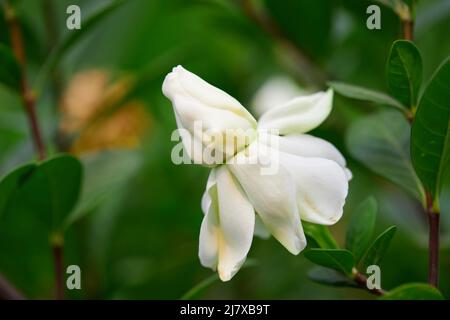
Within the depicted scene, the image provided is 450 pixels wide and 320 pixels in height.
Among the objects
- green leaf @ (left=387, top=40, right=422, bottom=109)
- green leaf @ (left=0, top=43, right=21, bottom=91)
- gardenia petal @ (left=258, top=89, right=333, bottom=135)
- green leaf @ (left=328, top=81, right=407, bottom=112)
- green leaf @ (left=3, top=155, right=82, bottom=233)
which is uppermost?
green leaf @ (left=0, top=43, right=21, bottom=91)

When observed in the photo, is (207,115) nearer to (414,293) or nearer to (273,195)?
(273,195)

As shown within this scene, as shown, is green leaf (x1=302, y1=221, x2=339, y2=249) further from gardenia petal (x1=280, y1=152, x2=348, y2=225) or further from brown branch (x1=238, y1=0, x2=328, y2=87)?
brown branch (x1=238, y1=0, x2=328, y2=87)

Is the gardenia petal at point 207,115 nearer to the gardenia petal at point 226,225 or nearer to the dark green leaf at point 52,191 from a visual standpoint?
the gardenia petal at point 226,225

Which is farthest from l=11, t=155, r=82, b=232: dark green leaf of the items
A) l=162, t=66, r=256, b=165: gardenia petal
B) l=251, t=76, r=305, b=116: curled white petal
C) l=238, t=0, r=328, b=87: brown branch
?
l=251, t=76, r=305, b=116: curled white petal

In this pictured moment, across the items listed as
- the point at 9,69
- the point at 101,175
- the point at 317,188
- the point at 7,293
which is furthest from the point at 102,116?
the point at 317,188

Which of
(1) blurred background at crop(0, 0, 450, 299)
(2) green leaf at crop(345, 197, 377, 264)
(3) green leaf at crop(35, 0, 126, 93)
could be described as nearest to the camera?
(2) green leaf at crop(345, 197, 377, 264)

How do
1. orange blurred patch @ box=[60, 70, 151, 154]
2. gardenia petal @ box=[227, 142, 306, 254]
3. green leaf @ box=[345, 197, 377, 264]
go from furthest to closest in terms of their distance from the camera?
orange blurred patch @ box=[60, 70, 151, 154]
green leaf @ box=[345, 197, 377, 264]
gardenia petal @ box=[227, 142, 306, 254]

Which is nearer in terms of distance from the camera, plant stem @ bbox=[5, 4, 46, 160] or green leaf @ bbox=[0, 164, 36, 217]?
green leaf @ bbox=[0, 164, 36, 217]
